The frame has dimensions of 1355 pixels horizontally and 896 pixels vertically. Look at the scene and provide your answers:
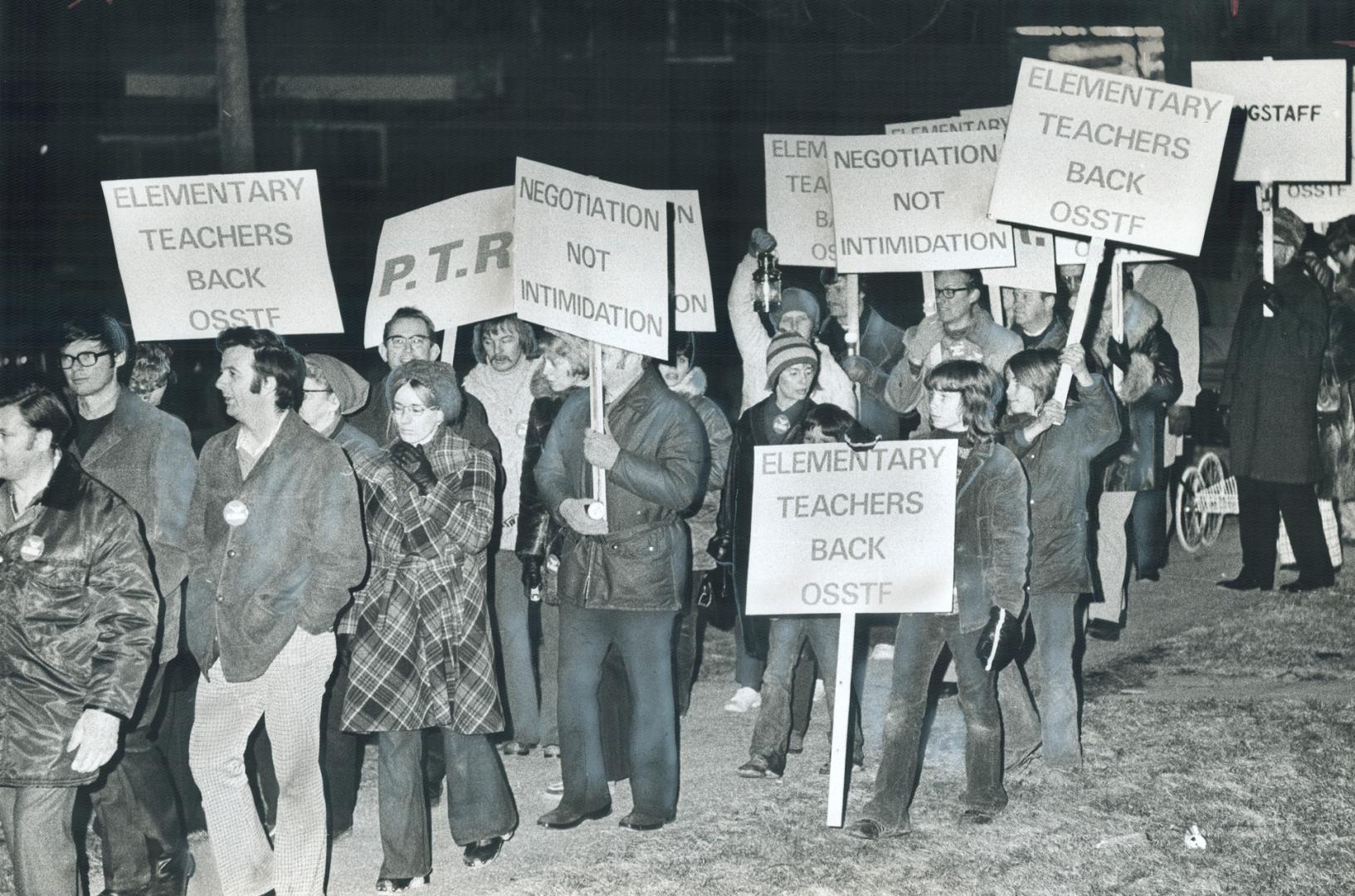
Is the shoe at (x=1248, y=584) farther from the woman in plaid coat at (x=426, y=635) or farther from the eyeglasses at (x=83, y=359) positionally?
the eyeglasses at (x=83, y=359)

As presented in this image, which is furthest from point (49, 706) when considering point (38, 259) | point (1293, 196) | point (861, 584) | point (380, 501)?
point (38, 259)

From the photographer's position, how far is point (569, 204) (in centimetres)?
768

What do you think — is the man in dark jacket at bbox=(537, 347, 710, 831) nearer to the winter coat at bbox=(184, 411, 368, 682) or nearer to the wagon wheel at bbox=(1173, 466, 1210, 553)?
the winter coat at bbox=(184, 411, 368, 682)

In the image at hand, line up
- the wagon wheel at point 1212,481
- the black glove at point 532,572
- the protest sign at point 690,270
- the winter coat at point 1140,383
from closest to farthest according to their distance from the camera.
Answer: the black glove at point 532,572 → the protest sign at point 690,270 → the winter coat at point 1140,383 → the wagon wheel at point 1212,481

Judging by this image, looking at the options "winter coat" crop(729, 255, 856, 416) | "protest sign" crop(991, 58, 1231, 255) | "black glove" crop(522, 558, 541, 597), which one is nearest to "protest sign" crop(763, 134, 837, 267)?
"winter coat" crop(729, 255, 856, 416)

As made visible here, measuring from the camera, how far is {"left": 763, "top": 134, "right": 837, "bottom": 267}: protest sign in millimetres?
11008

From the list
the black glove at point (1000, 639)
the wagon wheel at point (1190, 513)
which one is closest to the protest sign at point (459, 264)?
the black glove at point (1000, 639)

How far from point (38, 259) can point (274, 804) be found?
→ 14.1 m

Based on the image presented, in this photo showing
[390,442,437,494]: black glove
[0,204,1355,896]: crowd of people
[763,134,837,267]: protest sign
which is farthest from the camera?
[763,134,837,267]: protest sign

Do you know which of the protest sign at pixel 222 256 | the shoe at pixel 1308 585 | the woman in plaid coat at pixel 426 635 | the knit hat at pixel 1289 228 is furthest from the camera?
the shoe at pixel 1308 585

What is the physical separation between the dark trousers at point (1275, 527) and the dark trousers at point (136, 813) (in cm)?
754

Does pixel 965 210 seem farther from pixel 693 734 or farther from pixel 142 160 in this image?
pixel 142 160

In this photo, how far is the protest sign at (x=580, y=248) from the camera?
7.60 m

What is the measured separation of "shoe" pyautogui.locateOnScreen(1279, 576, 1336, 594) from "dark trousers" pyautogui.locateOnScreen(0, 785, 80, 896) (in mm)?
8432
